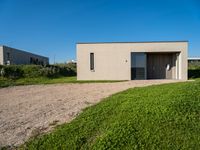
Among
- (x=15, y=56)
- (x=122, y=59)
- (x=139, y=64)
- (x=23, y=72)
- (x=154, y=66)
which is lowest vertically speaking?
(x=23, y=72)

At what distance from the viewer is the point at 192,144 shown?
349cm

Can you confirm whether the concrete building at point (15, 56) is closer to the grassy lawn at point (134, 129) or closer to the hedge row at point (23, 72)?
the hedge row at point (23, 72)

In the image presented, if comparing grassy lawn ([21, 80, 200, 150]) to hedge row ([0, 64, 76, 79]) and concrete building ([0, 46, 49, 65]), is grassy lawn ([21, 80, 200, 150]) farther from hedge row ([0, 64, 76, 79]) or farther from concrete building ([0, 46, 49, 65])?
concrete building ([0, 46, 49, 65])

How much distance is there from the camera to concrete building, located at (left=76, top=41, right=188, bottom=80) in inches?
671

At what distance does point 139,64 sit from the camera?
17625 mm

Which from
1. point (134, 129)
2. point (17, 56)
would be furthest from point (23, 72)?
point (134, 129)

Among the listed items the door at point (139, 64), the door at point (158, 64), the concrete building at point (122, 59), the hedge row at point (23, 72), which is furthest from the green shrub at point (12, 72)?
the door at point (158, 64)

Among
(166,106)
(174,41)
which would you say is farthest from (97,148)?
(174,41)

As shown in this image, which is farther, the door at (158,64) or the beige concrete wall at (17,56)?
the beige concrete wall at (17,56)

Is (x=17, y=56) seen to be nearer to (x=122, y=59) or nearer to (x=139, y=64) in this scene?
(x=122, y=59)

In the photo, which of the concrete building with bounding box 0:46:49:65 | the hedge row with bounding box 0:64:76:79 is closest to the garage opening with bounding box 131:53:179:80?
the hedge row with bounding box 0:64:76:79

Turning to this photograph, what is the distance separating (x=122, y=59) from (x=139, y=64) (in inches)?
66.8

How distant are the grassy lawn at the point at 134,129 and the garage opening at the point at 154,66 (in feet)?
40.1

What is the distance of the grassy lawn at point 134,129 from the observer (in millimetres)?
3590
